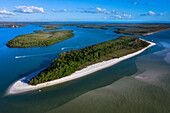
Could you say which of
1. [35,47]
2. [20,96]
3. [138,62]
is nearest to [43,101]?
[20,96]

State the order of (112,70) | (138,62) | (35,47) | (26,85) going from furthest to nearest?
(35,47)
(138,62)
(112,70)
(26,85)

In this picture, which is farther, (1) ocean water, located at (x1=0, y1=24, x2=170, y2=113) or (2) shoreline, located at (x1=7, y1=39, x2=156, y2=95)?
(2) shoreline, located at (x1=7, y1=39, x2=156, y2=95)

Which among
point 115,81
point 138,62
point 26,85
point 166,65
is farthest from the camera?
point 138,62

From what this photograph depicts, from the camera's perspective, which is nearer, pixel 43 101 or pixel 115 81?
pixel 43 101

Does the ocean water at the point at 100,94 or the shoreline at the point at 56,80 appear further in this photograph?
the shoreline at the point at 56,80

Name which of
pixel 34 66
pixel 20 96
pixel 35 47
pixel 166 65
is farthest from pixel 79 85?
pixel 35 47

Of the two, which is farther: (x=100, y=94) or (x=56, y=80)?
(x=56, y=80)

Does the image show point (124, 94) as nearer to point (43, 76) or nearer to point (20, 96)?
point (43, 76)

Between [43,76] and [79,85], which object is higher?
[43,76]

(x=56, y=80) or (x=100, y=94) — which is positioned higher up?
(x=56, y=80)

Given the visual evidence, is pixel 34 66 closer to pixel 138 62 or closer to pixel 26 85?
pixel 26 85
